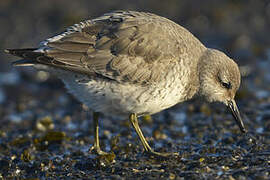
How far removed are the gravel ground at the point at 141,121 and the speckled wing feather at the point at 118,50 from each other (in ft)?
4.43

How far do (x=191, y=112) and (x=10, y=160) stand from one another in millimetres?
3673

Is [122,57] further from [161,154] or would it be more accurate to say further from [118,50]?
[161,154]

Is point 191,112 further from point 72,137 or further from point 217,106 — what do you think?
point 72,137

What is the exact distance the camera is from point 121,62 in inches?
274

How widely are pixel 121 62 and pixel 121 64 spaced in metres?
0.04

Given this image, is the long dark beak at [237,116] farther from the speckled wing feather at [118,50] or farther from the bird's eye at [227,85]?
the speckled wing feather at [118,50]

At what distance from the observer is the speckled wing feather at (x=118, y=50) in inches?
270

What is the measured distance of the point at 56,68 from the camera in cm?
690

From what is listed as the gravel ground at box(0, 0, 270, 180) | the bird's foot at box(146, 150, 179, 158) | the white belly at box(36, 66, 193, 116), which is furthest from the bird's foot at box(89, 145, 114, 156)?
the white belly at box(36, 66, 193, 116)

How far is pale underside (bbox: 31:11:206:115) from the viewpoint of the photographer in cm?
687

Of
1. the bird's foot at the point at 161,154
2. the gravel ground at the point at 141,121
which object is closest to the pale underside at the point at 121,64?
the bird's foot at the point at 161,154

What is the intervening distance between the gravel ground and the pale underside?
3.05 ft

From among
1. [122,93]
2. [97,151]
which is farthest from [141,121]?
[122,93]

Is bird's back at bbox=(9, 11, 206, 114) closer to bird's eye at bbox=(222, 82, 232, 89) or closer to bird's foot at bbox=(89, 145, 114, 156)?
bird's eye at bbox=(222, 82, 232, 89)
